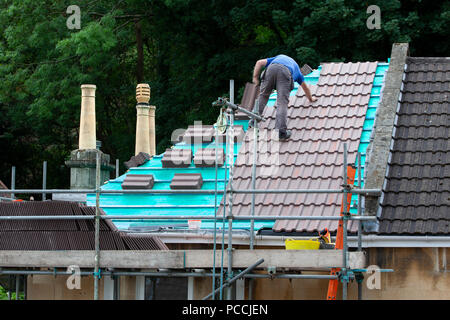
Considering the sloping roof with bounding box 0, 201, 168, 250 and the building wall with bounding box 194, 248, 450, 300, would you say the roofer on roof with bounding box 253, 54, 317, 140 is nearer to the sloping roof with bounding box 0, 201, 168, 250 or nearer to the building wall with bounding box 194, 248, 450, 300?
the building wall with bounding box 194, 248, 450, 300

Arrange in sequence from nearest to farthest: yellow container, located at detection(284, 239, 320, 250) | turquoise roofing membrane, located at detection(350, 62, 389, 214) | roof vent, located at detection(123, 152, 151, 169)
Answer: yellow container, located at detection(284, 239, 320, 250) → turquoise roofing membrane, located at detection(350, 62, 389, 214) → roof vent, located at detection(123, 152, 151, 169)

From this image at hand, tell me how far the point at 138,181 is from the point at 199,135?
185cm

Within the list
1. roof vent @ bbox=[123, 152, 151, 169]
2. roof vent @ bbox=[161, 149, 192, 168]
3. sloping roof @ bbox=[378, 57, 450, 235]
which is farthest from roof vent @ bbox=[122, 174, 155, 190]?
sloping roof @ bbox=[378, 57, 450, 235]

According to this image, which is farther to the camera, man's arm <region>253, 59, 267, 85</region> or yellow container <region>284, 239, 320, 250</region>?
Result: man's arm <region>253, 59, 267, 85</region>

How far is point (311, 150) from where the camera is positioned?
42.5 feet

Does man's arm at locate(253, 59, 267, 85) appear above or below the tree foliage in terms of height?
below

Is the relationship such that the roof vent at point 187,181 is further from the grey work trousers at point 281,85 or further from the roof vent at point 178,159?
the grey work trousers at point 281,85

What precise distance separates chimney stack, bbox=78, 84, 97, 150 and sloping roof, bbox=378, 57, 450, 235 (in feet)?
29.0

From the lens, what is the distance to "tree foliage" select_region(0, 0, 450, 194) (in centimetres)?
2767

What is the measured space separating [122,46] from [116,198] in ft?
82.7

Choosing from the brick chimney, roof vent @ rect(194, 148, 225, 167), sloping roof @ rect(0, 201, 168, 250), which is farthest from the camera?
the brick chimney

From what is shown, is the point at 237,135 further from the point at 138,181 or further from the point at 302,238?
the point at 302,238

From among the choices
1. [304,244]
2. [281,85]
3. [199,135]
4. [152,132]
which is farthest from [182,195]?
[152,132]

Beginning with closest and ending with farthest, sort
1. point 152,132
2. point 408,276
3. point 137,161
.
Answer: point 408,276
point 137,161
point 152,132
